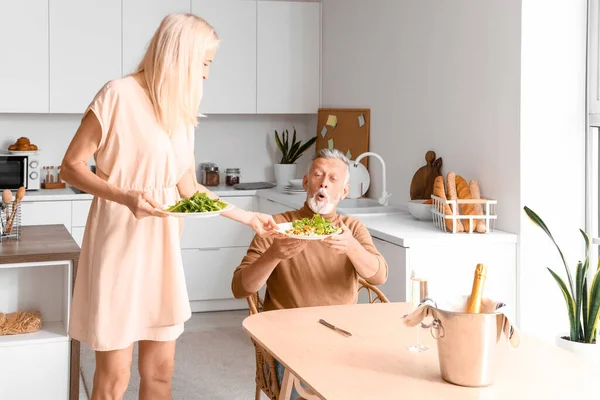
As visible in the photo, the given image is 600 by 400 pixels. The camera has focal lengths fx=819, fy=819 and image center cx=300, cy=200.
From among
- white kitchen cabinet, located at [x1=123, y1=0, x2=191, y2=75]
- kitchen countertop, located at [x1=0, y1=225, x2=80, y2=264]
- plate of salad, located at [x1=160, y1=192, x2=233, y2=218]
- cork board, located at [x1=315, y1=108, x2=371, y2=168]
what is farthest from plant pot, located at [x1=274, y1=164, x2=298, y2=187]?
plate of salad, located at [x1=160, y1=192, x2=233, y2=218]

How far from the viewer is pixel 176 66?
230 centimetres

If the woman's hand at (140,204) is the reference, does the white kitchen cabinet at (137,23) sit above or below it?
above

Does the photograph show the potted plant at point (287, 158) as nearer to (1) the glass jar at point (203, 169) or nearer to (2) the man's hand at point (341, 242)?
(1) the glass jar at point (203, 169)

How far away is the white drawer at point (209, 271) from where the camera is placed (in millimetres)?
5352

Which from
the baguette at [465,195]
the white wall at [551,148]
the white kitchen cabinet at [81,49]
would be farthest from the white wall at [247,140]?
the white wall at [551,148]

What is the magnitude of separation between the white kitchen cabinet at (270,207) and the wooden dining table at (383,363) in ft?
9.24

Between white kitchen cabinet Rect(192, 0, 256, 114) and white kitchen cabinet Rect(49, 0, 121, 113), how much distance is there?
24.1 inches

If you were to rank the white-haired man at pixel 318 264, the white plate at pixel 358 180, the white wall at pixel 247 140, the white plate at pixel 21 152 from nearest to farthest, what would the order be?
the white-haired man at pixel 318 264 → the white plate at pixel 358 180 → the white plate at pixel 21 152 → the white wall at pixel 247 140

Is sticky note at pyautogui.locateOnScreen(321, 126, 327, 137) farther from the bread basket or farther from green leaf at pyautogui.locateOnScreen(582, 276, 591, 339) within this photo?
green leaf at pyautogui.locateOnScreen(582, 276, 591, 339)

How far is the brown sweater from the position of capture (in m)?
2.62

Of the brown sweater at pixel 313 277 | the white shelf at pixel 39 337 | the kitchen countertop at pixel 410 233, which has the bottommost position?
the white shelf at pixel 39 337

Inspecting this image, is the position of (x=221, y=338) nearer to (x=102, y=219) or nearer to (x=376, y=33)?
(x=376, y=33)

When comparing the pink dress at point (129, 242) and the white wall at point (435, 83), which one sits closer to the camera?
the pink dress at point (129, 242)

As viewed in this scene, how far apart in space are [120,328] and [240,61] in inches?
135
